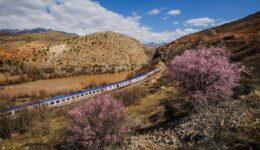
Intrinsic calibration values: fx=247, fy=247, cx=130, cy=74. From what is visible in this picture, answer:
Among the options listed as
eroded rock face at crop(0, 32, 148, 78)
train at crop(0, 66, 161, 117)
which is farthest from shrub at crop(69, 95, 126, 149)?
eroded rock face at crop(0, 32, 148, 78)

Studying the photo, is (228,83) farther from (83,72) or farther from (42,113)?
(83,72)

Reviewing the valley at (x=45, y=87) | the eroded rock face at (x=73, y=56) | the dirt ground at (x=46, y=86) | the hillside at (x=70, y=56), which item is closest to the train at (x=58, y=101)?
the valley at (x=45, y=87)

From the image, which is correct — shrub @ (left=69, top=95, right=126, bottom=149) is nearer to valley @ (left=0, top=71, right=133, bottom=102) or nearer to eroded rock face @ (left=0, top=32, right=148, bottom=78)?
valley @ (left=0, top=71, right=133, bottom=102)

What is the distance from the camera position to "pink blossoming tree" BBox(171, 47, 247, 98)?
739 inches

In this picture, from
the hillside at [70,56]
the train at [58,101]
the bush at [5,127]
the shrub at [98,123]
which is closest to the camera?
the shrub at [98,123]

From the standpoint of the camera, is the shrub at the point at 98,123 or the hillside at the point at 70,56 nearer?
the shrub at the point at 98,123

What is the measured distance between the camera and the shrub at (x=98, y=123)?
16062 mm

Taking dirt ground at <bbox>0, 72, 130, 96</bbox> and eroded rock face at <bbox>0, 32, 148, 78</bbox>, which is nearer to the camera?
dirt ground at <bbox>0, 72, 130, 96</bbox>

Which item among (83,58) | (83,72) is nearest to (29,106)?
(83,72)

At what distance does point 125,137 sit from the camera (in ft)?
61.2

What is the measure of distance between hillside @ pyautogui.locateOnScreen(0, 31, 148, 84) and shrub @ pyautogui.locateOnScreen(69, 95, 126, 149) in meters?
67.9

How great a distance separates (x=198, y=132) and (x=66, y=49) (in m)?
112

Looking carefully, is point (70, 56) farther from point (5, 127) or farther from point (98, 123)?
point (98, 123)

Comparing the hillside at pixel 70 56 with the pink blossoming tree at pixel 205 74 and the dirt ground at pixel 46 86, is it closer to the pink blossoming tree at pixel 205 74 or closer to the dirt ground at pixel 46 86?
the dirt ground at pixel 46 86
